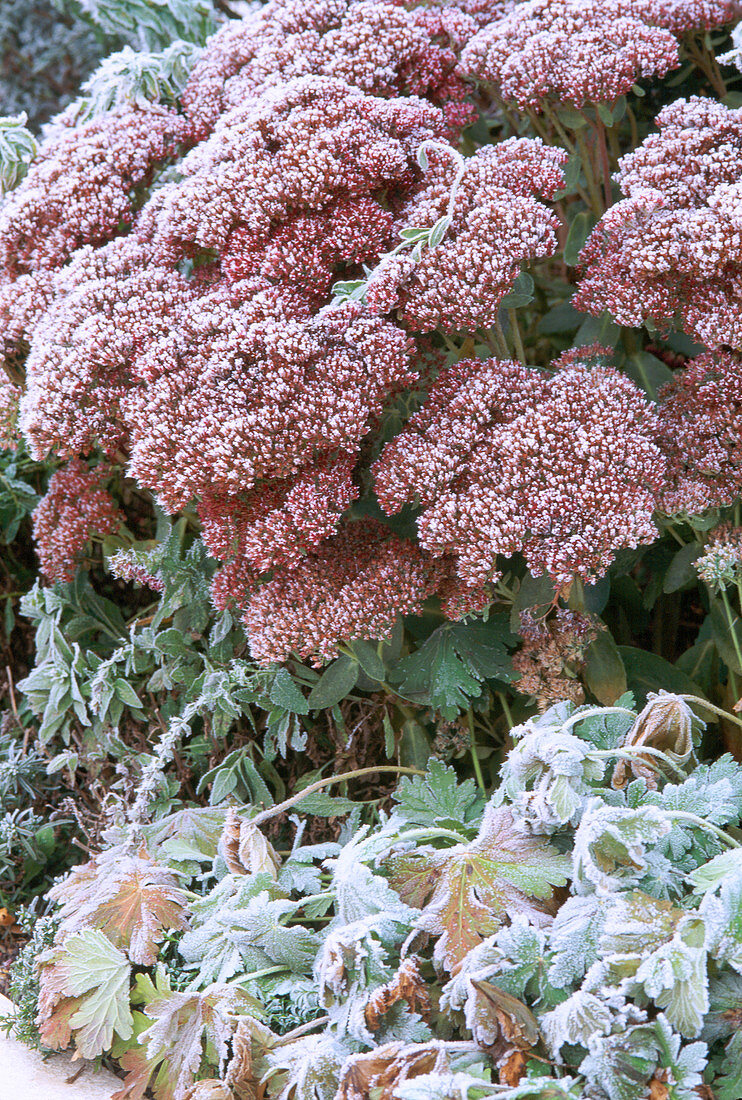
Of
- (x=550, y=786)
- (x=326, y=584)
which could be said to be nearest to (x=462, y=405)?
(x=326, y=584)

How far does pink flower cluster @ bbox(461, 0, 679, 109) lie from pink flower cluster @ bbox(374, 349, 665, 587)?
40 centimetres

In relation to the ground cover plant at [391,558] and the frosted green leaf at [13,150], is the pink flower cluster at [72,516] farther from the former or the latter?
the frosted green leaf at [13,150]

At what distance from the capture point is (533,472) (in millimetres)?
1051

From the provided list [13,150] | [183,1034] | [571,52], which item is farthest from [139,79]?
[183,1034]

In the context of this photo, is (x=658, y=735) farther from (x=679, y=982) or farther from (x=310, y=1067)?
(x=310, y=1067)

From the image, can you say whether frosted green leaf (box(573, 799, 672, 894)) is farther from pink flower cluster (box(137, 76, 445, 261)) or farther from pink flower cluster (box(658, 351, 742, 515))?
pink flower cluster (box(137, 76, 445, 261))

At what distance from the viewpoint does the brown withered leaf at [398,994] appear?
854 mm

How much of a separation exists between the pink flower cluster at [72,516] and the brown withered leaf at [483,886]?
78 centimetres

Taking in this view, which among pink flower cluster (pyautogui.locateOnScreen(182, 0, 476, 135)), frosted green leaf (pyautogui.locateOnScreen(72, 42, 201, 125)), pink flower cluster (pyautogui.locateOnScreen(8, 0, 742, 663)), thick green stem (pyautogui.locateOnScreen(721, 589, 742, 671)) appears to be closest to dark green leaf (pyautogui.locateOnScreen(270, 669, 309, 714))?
pink flower cluster (pyautogui.locateOnScreen(8, 0, 742, 663))

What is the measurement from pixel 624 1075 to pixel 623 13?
1321 mm

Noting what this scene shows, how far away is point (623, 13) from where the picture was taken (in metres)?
1.31

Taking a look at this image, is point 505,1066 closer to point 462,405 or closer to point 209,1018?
point 209,1018

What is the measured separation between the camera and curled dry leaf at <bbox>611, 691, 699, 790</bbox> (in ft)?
3.28

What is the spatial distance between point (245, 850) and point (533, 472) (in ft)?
1.88
